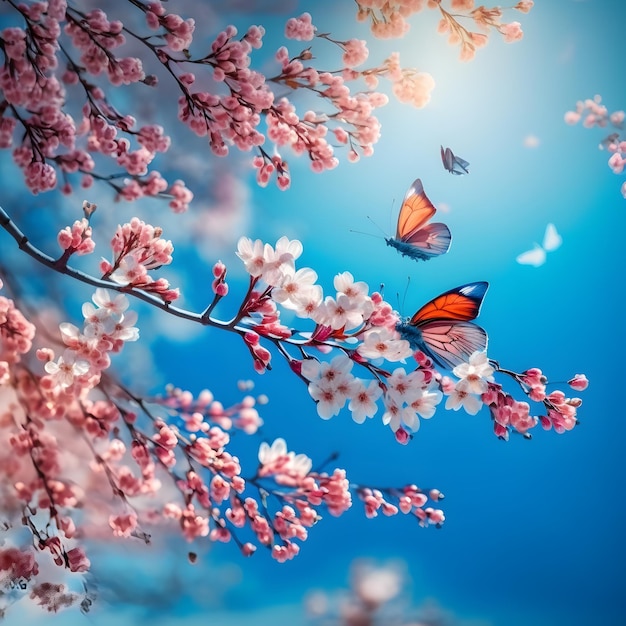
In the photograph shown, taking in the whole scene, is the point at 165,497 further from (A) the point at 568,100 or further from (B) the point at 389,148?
(A) the point at 568,100

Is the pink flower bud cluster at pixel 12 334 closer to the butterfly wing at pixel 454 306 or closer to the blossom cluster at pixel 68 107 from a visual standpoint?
the blossom cluster at pixel 68 107

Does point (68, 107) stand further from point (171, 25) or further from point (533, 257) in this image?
point (533, 257)

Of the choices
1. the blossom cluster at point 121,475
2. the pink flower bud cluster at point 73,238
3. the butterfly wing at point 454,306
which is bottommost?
the blossom cluster at point 121,475

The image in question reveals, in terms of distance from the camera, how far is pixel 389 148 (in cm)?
172

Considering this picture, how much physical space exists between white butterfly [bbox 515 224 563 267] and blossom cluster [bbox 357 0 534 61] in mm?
630

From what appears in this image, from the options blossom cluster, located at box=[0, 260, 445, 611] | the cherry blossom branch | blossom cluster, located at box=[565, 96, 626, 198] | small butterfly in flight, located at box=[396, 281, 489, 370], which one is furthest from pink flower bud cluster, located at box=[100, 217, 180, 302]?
blossom cluster, located at box=[565, 96, 626, 198]

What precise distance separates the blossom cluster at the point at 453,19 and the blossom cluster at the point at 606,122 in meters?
0.32

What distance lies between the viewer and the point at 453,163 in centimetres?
174

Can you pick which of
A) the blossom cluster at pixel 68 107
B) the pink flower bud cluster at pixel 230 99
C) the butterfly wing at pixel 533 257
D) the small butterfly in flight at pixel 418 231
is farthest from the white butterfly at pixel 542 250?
the blossom cluster at pixel 68 107

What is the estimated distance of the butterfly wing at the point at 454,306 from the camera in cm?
149

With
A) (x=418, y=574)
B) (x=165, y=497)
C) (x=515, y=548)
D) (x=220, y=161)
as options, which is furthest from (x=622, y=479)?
(x=220, y=161)

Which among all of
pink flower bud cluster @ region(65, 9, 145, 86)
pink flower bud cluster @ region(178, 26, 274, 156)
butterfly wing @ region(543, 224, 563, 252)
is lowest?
pink flower bud cluster @ region(65, 9, 145, 86)

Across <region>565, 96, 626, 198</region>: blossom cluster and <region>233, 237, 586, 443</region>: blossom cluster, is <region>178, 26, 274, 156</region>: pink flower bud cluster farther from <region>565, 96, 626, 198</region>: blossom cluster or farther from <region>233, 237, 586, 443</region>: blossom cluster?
<region>565, 96, 626, 198</region>: blossom cluster

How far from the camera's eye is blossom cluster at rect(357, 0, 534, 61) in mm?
1622
